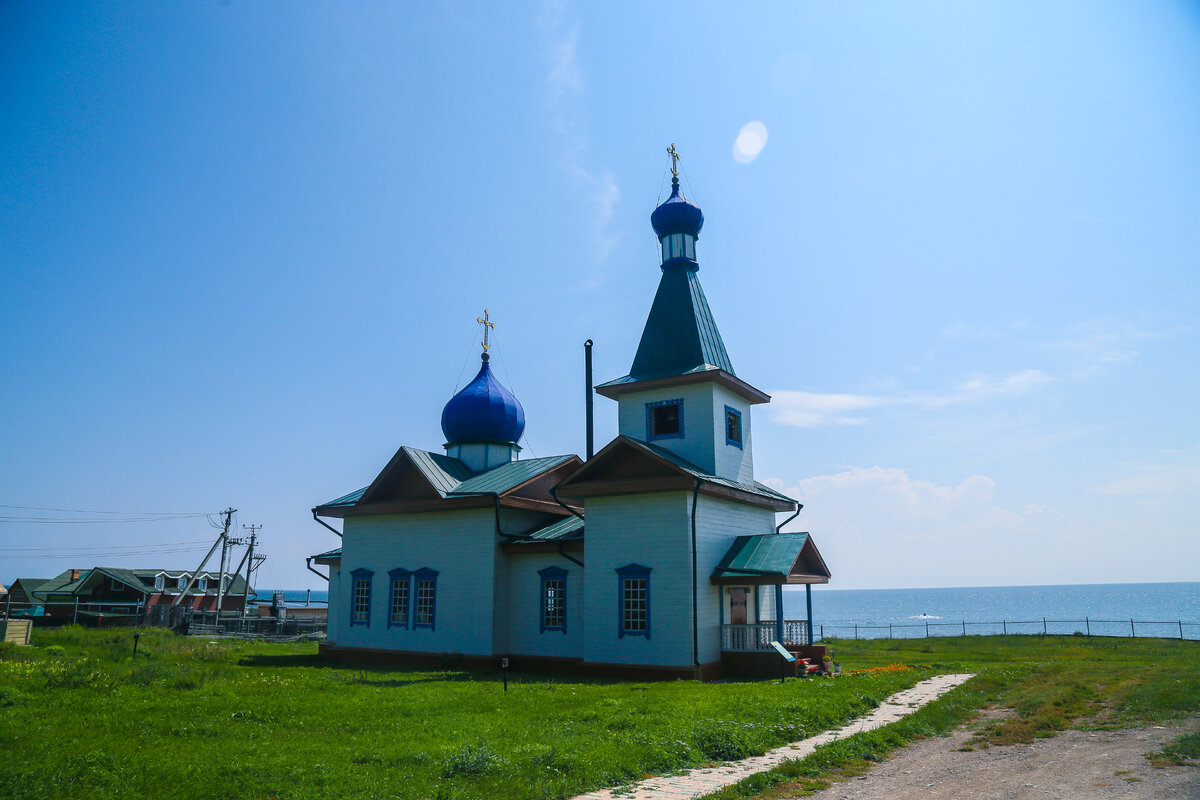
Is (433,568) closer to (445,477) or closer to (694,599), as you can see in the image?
(445,477)

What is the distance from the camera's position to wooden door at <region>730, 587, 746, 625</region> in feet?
71.1

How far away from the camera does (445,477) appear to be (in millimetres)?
24938

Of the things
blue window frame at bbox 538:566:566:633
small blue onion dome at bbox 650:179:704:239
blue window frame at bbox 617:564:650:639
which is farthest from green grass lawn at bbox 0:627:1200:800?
small blue onion dome at bbox 650:179:704:239

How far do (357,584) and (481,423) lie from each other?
655 cm

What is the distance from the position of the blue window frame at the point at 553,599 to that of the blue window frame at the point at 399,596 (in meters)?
4.55

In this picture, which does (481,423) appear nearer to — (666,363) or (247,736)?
(666,363)

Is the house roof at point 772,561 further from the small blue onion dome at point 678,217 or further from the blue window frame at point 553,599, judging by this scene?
the small blue onion dome at point 678,217

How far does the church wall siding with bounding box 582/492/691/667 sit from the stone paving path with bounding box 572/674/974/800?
591 centimetres

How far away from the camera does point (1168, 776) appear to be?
8547mm

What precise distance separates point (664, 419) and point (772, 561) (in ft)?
17.7

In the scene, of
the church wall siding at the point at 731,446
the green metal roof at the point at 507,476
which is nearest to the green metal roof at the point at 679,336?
the church wall siding at the point at 731,446

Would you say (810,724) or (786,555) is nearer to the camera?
(810,724)

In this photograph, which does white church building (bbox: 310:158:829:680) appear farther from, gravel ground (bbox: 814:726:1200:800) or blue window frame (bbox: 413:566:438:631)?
gravel ground (bbox: 814:726:1200:800)

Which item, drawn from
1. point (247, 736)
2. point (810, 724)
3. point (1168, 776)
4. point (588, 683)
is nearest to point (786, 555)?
point (588, 683)
